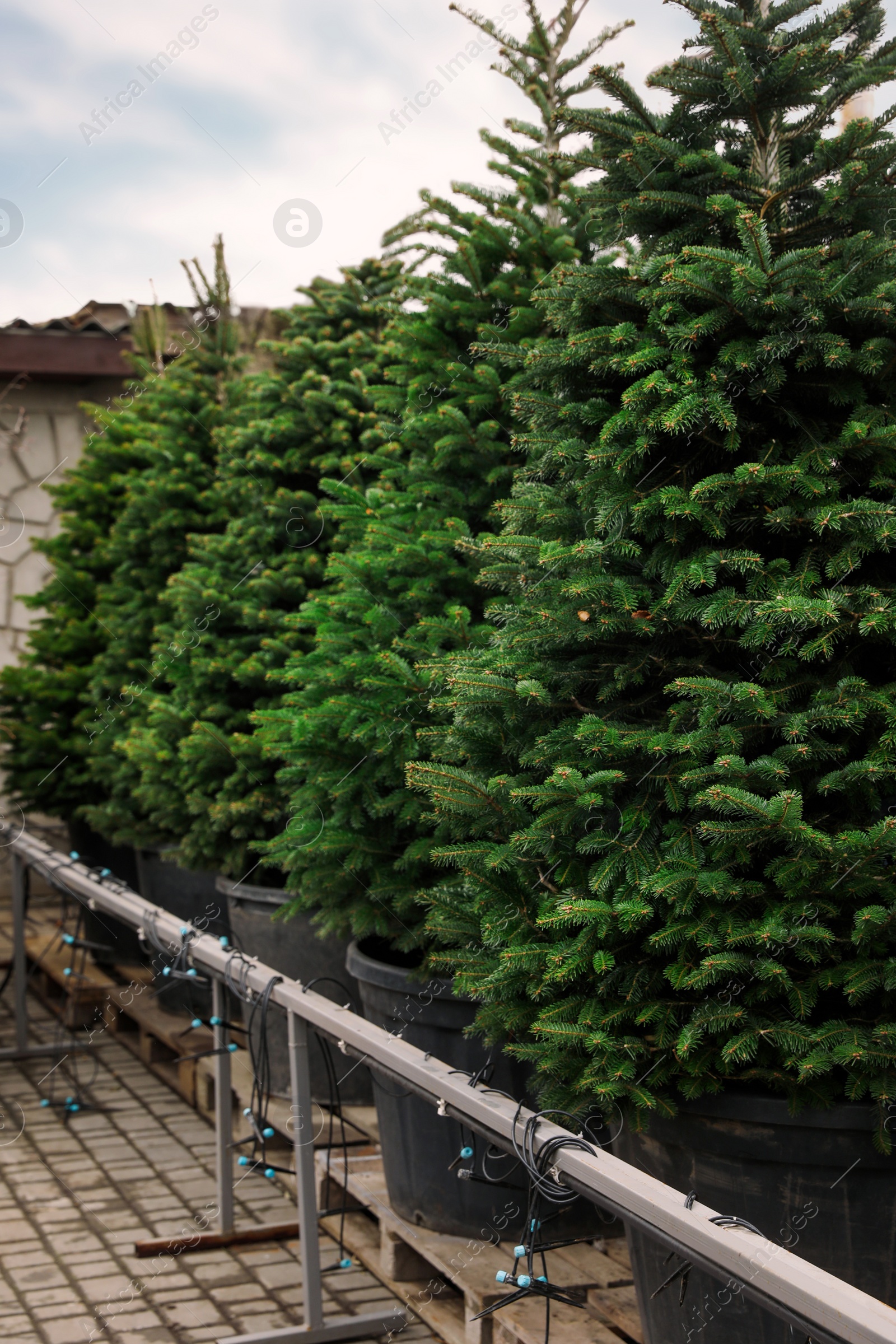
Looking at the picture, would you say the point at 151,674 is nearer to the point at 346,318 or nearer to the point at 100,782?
the point at 100,782

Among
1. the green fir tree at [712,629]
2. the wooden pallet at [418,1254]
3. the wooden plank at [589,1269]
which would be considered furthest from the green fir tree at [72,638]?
the green fir tree at [712,629]

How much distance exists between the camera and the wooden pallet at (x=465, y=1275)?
9.88 ft

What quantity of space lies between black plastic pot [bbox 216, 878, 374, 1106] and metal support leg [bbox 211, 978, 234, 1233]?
0.42 m

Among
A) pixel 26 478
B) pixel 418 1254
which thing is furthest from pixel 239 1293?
pixel 26 478

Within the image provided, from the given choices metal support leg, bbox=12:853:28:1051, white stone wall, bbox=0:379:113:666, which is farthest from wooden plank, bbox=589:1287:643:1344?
white stone wall, bbox=0:379:113:666

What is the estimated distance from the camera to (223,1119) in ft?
13.5

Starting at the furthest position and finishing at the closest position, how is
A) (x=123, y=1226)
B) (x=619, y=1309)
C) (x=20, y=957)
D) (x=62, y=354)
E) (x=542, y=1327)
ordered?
(x=62, y=354)
(x=20, y=957)
(x=123, y=1226)
(x=619, y=1309)
(x=542, y=1327)

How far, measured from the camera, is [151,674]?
20.6 feet

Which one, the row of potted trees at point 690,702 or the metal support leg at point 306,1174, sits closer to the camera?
the row of potted trees at point 690,702

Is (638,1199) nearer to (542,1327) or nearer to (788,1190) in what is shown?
(788,1190)

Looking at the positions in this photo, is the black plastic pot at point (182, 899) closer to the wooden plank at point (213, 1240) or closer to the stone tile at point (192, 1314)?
the wooden plank at point (213, 1240)

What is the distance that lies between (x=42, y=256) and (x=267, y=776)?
10.6 feet

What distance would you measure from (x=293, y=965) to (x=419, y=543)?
202cm

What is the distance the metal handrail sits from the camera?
68.4 inches
